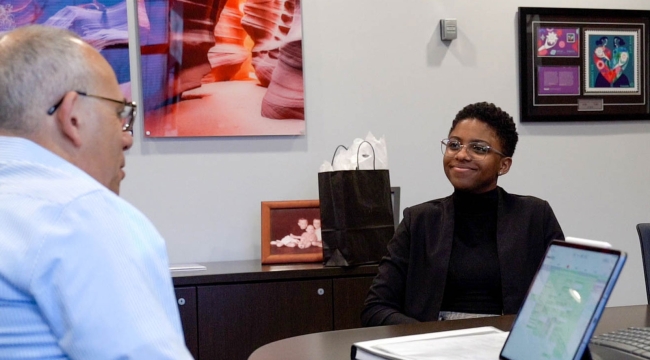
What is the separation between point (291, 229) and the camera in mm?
3113

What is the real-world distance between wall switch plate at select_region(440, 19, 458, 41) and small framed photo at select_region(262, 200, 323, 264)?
1.03 meters

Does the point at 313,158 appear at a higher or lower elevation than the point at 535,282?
higher

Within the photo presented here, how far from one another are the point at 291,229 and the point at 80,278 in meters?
2.20

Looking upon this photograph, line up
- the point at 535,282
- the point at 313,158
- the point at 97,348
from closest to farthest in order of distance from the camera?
the point at 97,348 < the point at 535,282 < the point at 313,158

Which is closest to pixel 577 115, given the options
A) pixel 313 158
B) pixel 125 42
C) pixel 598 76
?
pixel 598 76

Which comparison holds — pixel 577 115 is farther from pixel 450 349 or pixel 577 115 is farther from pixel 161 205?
pixel 450 349

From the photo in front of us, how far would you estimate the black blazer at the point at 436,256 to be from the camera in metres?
2.10

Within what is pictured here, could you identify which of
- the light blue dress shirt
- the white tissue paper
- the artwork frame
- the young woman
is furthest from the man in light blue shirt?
the artwork frame

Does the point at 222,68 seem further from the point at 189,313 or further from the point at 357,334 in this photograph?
the point at 357,334

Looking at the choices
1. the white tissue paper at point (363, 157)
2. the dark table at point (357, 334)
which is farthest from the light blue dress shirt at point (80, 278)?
the white tissue paper at point (363, 157)

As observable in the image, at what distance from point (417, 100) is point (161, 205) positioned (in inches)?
49.4

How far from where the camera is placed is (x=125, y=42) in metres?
3.18

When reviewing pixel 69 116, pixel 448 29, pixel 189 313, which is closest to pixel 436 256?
pixel 189 313

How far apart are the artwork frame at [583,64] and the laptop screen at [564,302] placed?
239 centimetres
